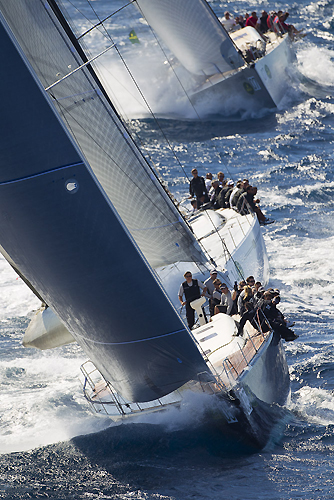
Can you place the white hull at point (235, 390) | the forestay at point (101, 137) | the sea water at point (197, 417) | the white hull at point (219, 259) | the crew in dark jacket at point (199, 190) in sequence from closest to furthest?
1. the sea water at point (197, 417)
2. the white hull at point (235, 390)
3. the forestay at point (101, 137)
4. the white hull at point (219, 259)
5. the crew in dark jacket at point (199, 190)

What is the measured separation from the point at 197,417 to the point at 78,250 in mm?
2302

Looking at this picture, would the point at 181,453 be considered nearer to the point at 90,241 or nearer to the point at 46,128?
the point at 90,241

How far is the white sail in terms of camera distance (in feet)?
58.9

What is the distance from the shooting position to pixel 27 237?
5.91 m

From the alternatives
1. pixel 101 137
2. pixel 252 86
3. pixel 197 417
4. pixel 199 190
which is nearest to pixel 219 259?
pixel 199 190

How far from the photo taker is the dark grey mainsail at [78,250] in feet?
18.2

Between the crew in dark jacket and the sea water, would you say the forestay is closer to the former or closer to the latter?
the sea water

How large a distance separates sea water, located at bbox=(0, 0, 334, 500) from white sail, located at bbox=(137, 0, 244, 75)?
11.1ft

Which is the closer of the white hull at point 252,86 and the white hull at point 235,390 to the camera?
the white hull at point 235,390

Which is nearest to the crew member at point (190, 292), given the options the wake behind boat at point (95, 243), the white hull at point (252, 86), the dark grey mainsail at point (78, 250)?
the wake behind boat at point (95, 243)

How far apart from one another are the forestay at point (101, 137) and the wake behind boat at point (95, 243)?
0.06ft

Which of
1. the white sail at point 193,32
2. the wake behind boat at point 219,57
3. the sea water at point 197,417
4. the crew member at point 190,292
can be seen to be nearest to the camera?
the sea water at point 197,417

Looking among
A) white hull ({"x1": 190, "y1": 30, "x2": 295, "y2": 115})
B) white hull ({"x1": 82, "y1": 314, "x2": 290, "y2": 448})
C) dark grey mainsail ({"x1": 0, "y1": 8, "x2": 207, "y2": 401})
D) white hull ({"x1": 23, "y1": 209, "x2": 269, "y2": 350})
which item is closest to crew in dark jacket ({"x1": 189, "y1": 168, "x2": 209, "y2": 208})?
white hull ({"x1": 23, "y1": 209, "x2": 269, "y2": 350})

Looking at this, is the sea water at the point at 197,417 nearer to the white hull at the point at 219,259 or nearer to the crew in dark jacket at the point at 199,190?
the white hull at the point at 219,259
